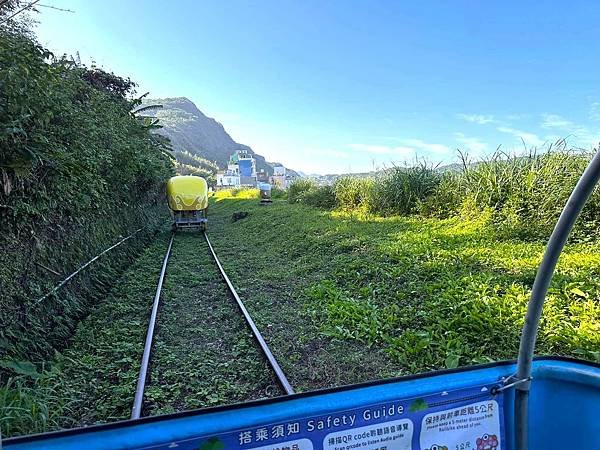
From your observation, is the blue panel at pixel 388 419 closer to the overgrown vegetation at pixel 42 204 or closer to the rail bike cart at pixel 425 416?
the rail bike cart at pixel 425 416

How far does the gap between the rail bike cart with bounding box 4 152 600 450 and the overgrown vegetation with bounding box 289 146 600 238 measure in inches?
250

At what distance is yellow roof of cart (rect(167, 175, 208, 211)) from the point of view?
47.7 feet

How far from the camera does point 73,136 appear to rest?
582cm

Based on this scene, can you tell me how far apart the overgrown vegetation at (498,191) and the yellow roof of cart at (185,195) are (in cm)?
625

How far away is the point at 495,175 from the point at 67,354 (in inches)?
354

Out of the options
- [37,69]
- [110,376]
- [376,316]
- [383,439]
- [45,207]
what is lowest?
[110,376]

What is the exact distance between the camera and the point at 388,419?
163 centimetres

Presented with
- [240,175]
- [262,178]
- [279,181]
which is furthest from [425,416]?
[262,178]

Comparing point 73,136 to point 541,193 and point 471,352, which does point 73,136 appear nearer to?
point 471,352

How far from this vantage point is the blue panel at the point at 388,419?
4.42 feet

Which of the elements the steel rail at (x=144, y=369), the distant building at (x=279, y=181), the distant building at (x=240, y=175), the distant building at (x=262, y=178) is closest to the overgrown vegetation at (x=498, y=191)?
the steel rail at (x=144, y=369)

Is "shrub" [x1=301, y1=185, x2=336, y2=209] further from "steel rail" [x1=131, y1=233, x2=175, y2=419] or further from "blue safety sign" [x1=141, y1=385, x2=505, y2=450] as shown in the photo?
"blue safety sign" [x1=141, y1=385, x2=505, y2=450]

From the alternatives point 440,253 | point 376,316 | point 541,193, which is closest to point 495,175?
point 541,193

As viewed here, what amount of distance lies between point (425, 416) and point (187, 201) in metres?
13.8
